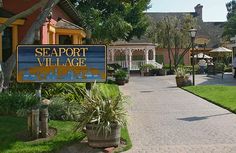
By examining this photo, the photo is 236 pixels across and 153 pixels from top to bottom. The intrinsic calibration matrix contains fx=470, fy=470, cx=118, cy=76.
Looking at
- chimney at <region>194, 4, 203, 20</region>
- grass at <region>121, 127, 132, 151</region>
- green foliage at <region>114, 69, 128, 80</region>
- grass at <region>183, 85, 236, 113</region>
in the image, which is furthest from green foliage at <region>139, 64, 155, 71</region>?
grass at <region>121, 127, 132, 151</region>

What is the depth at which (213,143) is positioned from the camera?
9508 millimetres

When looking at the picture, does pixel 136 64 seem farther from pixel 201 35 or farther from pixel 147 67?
pixel 201 35

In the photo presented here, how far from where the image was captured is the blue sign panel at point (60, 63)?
449 inches

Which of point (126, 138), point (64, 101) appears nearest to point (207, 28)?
point (64, 101)

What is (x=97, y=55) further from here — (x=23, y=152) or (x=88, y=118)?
(x=23, y=152)

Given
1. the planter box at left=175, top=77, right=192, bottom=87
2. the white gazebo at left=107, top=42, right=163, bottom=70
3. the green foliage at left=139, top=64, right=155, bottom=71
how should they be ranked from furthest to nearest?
the white gazebo at left=107, top=42, right=163, bottom=70 → the green foliage at left=139, top=64, right=155, bottom=71 → the planter box at left=175, top=77, right=192, bottom=87

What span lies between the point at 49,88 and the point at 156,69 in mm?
30593

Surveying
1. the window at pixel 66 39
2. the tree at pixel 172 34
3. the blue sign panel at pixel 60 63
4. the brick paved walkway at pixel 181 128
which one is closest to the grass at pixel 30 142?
the blue sign panel at pixel 60 63

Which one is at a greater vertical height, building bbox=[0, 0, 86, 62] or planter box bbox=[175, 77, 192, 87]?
building bbox=[0, 0, 86, 62]

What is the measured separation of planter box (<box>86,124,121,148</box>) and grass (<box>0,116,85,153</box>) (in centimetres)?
59

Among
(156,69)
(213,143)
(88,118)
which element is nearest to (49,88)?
(88,118)

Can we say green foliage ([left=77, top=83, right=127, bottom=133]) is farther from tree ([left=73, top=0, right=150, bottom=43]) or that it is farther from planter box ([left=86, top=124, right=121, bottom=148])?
tree ([left=73, top=0, right=150, bottom=43])

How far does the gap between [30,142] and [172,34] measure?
41.0 m

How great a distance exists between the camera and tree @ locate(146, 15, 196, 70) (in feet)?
159
